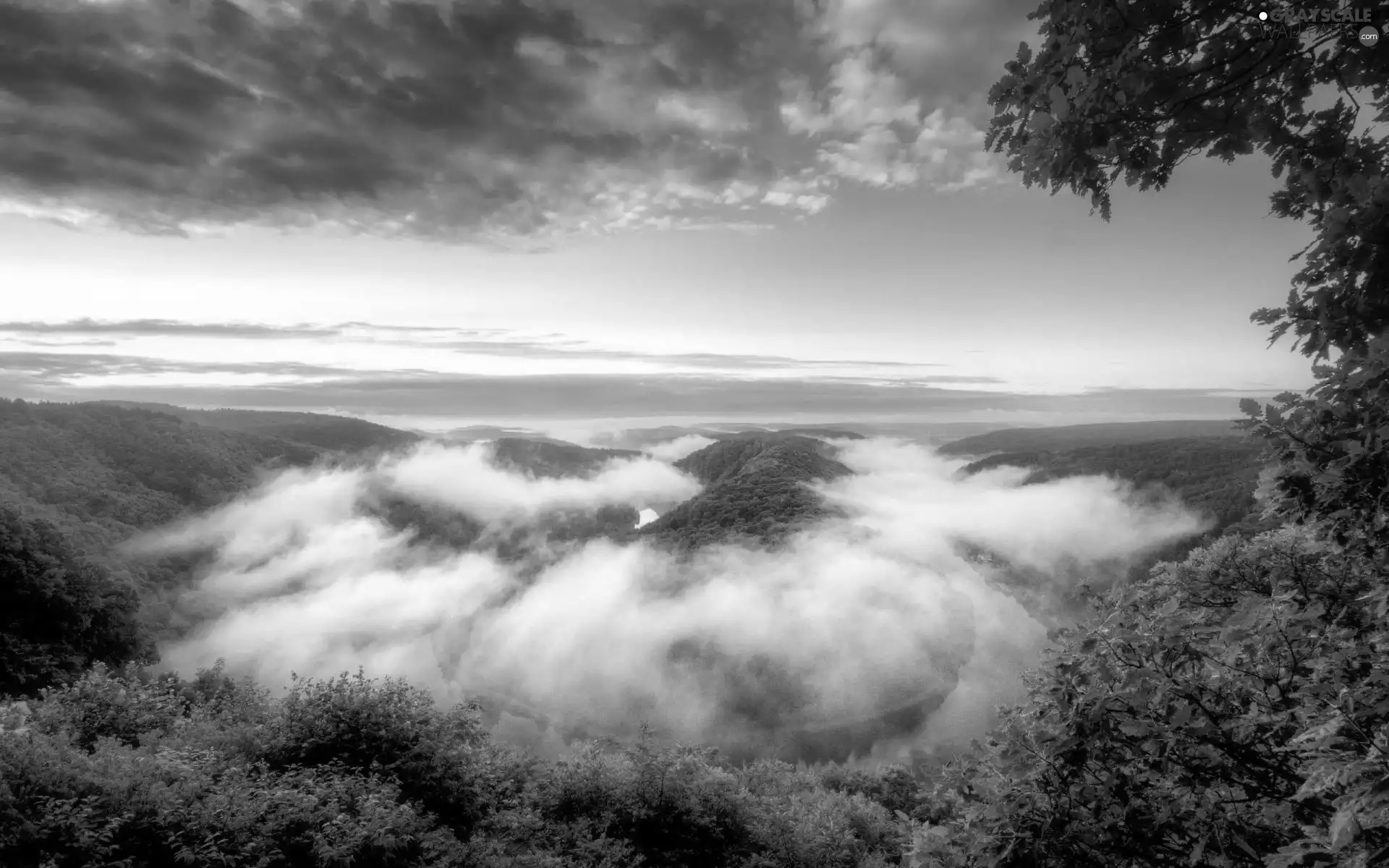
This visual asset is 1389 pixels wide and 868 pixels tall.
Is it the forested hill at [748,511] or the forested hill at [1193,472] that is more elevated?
the forested hill at [1193,472]

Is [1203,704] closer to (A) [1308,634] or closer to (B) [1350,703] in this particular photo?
(A) [1308,634]

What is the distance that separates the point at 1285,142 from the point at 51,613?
62.4m

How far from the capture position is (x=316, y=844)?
1050cm

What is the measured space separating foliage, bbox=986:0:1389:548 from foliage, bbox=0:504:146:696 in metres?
A: 49.0

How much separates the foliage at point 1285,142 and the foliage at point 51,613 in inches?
1930

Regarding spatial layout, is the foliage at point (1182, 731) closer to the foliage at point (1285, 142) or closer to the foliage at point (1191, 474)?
the foliage at point (1285, 142)

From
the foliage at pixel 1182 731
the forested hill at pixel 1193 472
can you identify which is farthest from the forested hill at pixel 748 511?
the foliage at pixel 1182 731

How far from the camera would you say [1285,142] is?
11.8 feet

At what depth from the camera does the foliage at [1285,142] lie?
3.13 meters

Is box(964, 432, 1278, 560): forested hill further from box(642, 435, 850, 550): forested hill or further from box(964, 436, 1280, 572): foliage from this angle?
box(642, 435, 850, 550): forested hill

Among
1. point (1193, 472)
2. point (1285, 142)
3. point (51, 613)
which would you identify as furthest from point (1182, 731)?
point (1193, 472)

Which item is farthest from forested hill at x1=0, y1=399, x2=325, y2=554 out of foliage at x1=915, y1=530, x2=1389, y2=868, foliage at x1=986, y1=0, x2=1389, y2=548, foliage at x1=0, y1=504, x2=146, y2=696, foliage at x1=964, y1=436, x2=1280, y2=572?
foliage at x1=964, y1=436, x2=1280, y2=572

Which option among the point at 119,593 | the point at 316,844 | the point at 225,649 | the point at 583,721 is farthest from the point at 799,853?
the point at 225,649

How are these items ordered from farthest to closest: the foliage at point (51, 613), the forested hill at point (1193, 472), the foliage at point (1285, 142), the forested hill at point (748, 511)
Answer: the forested hill at point (748, 511) → the forested hill at point (1193, 472) → the foliage at point (51, 613) → the foliage at point (1285, 142)
